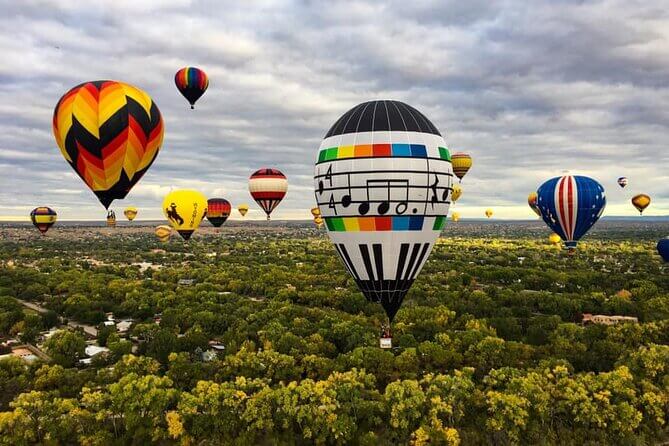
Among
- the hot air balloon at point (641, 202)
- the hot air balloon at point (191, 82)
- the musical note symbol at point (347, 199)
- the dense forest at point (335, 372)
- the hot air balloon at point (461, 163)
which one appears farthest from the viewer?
the hot air balloon at point (641, 202)

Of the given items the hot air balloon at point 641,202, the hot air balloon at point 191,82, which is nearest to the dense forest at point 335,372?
the hot air balloon at point 191,82

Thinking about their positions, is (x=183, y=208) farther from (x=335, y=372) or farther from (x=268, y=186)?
(x=335, y=372)

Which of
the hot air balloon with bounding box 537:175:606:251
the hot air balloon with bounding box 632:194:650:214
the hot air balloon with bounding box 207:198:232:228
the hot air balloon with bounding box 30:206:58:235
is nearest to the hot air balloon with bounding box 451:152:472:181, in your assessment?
the hot air balloon with bounding box 537:175:606:251

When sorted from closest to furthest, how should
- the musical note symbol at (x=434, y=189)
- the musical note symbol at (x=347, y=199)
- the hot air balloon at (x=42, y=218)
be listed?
the musical note symbol at (x=347, y=199)
the musical note symbol at (x=434, y=189)
the hot air balloon at (x=42, y=218)

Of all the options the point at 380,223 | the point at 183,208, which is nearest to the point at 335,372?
the point at 380,223

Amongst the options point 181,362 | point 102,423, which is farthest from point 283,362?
point 102,423

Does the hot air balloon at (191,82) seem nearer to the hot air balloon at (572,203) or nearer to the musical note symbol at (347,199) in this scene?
the musical note symbol at (347,199)
